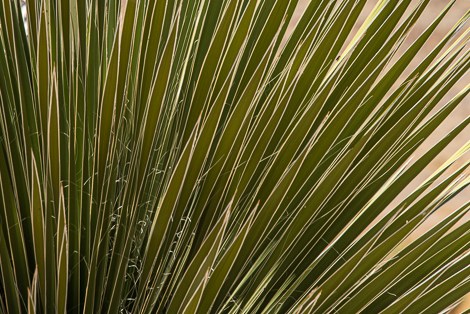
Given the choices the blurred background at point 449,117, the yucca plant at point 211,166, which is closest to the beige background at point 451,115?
the blurred background at point 449,117

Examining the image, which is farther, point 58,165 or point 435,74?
point 435,74

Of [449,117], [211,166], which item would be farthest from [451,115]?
[211,166]

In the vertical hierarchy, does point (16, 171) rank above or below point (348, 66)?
below

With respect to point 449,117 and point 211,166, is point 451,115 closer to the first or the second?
point 449,117

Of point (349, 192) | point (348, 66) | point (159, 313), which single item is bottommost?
point (159, 313)

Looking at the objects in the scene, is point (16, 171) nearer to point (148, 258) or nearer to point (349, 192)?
point (148, 258)

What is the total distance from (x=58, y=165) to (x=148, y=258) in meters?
0.12

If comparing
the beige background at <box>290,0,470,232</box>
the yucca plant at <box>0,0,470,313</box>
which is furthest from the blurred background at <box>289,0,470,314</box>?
the yucca plant at <box>0,0,470,313</box>

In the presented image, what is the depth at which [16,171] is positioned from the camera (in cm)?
61

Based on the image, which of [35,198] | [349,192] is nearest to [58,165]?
[35,198]

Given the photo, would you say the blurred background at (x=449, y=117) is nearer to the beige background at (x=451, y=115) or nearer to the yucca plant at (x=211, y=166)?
the beige background at (x=451, y=115)

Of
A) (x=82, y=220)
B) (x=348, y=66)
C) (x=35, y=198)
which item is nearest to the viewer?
(x=35, y=198)

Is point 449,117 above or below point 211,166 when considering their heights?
below

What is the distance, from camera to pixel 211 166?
0.60 metres
